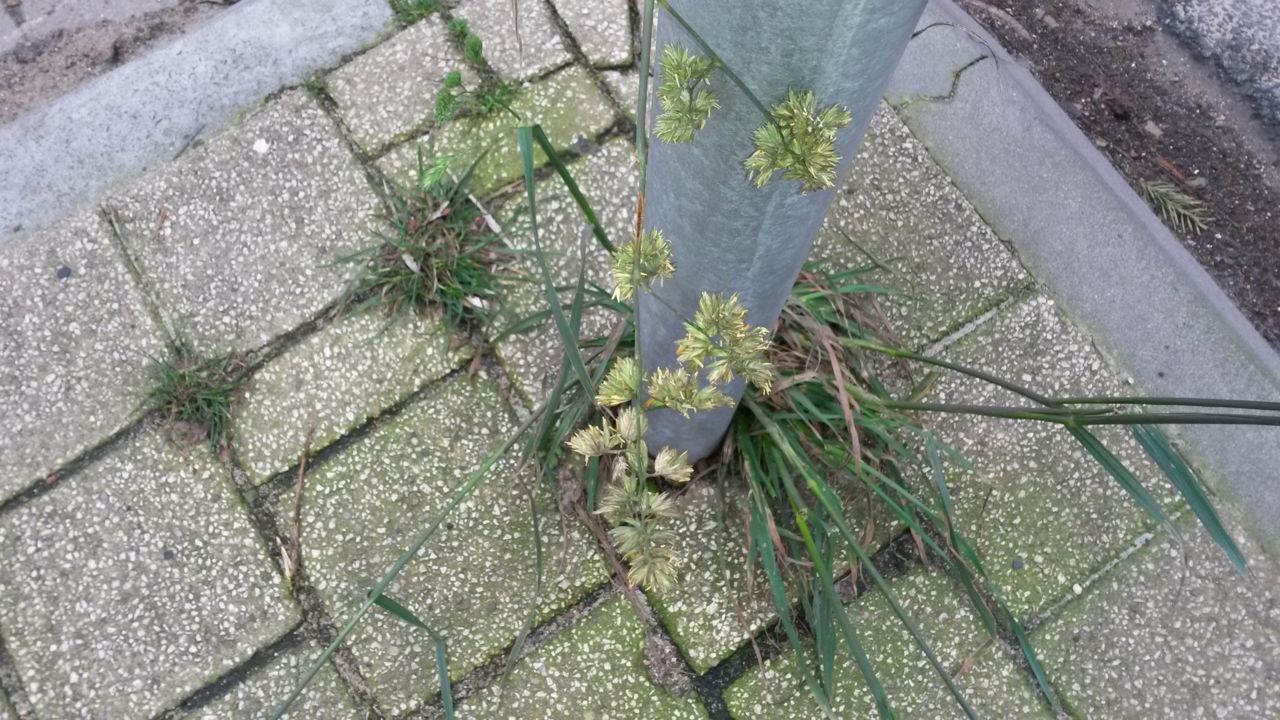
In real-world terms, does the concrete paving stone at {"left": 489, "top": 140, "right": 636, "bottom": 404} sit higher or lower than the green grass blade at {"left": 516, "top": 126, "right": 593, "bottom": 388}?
higher

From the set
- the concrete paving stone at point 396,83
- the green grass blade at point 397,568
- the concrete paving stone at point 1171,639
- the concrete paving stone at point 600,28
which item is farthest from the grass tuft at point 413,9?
the concrete paving stone at point 1171,639

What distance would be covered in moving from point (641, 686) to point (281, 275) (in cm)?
103

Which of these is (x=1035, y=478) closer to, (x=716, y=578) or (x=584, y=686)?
(x=716, y=578)

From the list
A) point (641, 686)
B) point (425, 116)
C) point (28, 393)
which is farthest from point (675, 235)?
point (28, 393)

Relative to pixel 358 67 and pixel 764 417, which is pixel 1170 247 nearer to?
pixel 764 417

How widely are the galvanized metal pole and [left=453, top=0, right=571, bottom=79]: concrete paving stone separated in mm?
900

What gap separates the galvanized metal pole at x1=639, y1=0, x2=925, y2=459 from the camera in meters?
0.78

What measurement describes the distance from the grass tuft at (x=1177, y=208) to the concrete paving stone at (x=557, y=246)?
3.88 feet

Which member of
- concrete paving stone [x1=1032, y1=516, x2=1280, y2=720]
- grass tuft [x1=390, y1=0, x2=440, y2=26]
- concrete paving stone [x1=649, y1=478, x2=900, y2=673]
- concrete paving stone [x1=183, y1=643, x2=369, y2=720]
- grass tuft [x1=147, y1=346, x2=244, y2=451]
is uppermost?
grass tuft [x1=390, y1=0, x2=440, y2=26]

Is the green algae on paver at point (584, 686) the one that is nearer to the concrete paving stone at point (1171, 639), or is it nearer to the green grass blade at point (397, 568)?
the green grass blade at point (397, 568)

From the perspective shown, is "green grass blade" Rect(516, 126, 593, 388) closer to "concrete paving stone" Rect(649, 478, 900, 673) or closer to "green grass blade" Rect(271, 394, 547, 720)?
"green grass blade" Rect(271, 394, 547, 720)

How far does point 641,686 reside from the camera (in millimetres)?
1785

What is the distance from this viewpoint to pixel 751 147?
3.06 ft

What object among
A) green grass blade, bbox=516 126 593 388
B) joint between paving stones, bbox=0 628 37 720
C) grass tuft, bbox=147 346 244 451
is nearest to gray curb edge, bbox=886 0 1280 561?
green grass blade, bbox=516 126 593 388
